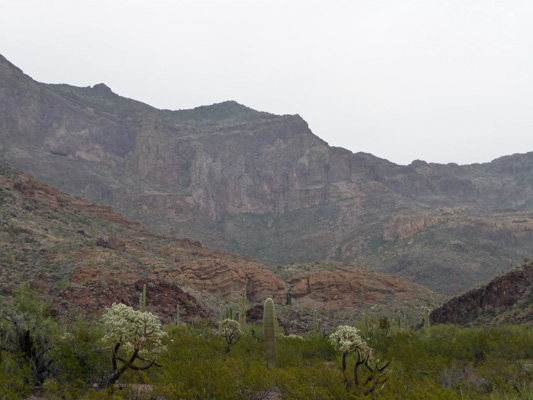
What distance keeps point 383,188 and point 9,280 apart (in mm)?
93239

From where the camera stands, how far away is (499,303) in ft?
90.2

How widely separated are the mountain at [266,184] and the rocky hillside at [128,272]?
18962 mm

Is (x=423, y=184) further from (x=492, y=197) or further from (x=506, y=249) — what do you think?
(x=506, y=249)

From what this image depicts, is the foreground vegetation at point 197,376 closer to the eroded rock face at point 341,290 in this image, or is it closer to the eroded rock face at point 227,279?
Result: the eroded rock face at point 227,279

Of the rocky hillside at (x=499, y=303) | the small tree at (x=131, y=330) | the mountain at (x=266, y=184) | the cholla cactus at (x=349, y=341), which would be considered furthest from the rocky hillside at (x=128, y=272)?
the mountain at (x=266, y=184)

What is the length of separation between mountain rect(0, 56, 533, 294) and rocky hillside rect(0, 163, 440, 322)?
18962mm

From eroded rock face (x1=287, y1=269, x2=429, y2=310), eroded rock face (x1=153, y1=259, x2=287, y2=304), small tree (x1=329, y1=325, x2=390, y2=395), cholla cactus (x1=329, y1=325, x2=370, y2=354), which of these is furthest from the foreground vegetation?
eroded rock face (x1=287, y1=269, x2=429, y2=310)

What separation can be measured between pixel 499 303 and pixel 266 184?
97.8 meters

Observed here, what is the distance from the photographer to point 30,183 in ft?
153

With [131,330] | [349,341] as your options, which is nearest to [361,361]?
[349,341]

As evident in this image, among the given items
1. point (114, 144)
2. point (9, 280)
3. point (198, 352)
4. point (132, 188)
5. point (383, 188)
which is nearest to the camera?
point (198, 352)

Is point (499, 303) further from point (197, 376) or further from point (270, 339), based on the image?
point (197, 376)

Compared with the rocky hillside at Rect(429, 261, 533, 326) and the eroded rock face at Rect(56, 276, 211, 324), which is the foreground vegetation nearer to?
the rocky hillside at Rect(429, 261, 533, 326)

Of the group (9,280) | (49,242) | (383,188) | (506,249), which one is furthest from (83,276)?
(383,188)
